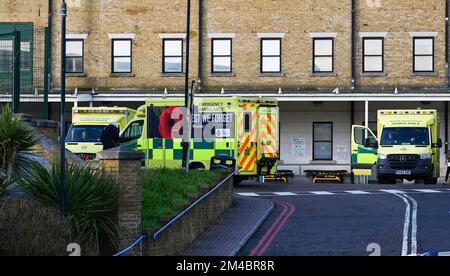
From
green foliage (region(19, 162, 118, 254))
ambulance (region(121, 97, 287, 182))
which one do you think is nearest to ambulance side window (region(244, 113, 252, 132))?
ambulance (region(121, 97, 287, 182))

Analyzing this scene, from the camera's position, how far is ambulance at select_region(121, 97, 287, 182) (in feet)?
106

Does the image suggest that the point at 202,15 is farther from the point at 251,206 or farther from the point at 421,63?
the point at 251,206

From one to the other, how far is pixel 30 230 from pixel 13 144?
12.9 ft

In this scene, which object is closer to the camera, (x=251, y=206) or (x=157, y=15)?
(x=251, y=206)

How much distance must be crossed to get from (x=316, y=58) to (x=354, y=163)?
6.85 metres

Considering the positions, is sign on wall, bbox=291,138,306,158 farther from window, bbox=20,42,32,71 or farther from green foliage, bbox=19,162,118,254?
green foliage, bbox=19,162,118,254

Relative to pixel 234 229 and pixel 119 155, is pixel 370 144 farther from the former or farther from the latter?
pixel 119 155

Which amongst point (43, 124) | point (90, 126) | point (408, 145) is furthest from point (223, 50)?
point (43, 124)

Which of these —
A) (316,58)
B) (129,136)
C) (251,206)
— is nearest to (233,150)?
(129,136)

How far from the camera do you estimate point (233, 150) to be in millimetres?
32281

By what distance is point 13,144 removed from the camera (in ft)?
55.0

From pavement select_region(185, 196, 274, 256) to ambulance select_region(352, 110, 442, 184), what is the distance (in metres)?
10.3

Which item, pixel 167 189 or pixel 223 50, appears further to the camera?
pixel 223 50

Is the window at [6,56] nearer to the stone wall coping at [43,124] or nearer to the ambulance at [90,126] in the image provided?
the stone wall coping at [43,124]
